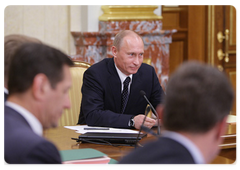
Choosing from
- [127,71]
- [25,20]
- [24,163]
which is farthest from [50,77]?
[25,20]

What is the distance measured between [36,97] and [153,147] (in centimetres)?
37

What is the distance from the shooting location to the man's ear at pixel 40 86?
97cm

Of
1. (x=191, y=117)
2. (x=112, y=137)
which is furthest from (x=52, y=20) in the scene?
(x=191, y=117)

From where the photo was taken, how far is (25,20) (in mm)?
4098

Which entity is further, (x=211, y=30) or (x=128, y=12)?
(x=211, y=30)

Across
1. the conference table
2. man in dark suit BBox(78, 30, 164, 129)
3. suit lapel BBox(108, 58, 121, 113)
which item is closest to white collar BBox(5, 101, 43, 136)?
the conference table

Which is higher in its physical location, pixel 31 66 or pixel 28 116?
pixel 31 66

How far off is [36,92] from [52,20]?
337 centimetres

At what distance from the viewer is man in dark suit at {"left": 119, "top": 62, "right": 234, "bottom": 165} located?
2.52 feet

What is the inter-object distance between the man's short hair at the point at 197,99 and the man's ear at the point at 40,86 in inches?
13.8

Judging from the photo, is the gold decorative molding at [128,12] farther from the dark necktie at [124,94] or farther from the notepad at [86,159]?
the notepad at [86,159]

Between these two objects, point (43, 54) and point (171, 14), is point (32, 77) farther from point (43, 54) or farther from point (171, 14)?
point (171, 14)

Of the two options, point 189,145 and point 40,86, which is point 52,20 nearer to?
point 40,86

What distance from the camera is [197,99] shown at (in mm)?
769
